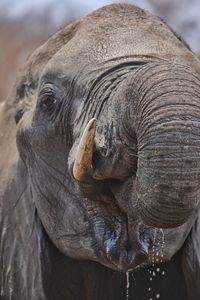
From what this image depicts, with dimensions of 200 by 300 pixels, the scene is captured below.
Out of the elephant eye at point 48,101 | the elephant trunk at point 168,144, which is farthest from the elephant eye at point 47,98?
the elephant trunk at point 168,144

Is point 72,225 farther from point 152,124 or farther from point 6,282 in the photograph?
point 152,124

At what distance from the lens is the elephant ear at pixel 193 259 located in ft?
9.52

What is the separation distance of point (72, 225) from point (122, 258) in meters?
0.25

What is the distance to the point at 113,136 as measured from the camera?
245 centimetres

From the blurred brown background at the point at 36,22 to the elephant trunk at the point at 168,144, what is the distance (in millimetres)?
4320

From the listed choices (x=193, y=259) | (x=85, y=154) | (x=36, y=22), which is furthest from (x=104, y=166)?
(x=36, y=22)

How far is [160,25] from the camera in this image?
9.56 feet

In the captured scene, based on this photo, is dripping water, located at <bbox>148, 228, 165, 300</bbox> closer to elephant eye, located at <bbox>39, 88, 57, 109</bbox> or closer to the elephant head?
the elephant head

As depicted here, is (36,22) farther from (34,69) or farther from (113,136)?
(113,136)

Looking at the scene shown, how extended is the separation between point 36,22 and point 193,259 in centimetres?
482

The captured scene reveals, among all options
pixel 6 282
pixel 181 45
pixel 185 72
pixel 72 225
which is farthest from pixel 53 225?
pixel 185 72

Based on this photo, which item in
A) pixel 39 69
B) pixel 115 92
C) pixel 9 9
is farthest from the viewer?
pixel 9 9

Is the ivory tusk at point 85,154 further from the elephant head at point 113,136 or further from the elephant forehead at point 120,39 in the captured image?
the elephant forehead at point 120,39

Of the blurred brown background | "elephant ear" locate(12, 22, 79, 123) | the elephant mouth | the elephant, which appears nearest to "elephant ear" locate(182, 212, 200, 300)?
the elephant
